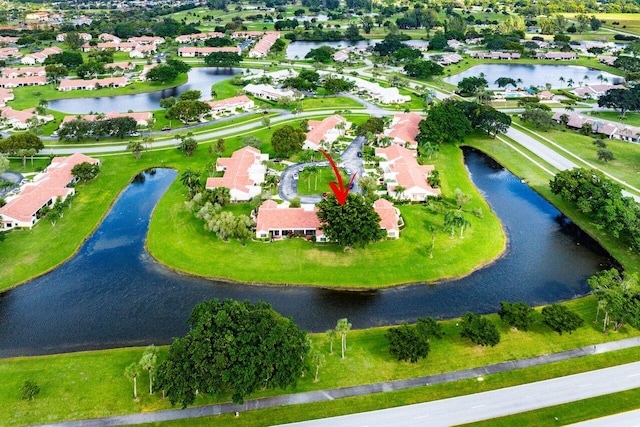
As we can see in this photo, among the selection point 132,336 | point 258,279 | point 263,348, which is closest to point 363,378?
point 263,348

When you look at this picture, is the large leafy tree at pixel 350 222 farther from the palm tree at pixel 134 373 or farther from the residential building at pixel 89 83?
the residential building at pixel 89 83

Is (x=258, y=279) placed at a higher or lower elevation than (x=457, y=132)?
lower

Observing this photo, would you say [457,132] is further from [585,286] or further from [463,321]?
[463,321]

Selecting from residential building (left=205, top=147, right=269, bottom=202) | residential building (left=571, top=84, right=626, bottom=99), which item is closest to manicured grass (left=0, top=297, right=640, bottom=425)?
residential building (left=205, top=147, right=269, bottom=202)

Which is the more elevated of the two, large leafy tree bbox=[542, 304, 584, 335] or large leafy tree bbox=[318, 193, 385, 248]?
large leafy tree bbox=[318, 193, 385, 248]

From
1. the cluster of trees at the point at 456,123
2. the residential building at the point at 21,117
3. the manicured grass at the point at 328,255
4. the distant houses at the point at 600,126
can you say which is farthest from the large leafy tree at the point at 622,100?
the residential building at the point at 21,117

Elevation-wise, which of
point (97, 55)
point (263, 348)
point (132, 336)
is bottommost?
point (132, 336)

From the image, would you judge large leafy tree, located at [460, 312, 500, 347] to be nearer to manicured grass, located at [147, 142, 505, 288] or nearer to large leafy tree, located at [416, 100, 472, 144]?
manicured grass, located at [147, 142, 505, 288]

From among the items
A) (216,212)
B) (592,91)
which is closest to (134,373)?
(216,212)
